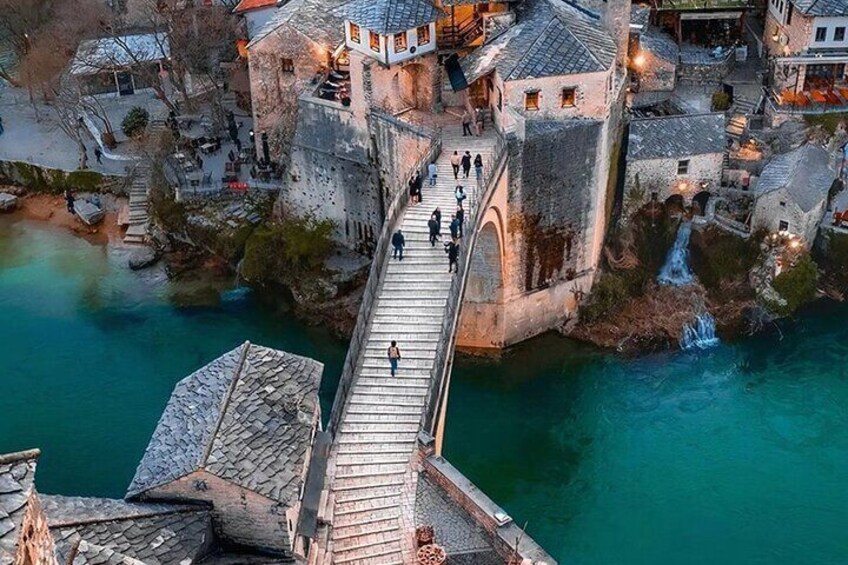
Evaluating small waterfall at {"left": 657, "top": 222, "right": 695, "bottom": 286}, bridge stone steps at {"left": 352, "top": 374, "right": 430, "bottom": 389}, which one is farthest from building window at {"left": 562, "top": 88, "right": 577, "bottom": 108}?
bridge stone steps at {"left": 352, "top": 374, "right": 430, "bottom": 389}

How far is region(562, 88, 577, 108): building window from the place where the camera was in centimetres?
3978

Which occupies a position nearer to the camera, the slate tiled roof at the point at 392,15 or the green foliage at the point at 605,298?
the slate tiled roof at the point at 392,15

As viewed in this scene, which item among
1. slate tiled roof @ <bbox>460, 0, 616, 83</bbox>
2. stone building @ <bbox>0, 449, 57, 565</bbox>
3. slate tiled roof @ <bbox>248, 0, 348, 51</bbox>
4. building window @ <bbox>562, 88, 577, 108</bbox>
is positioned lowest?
stone building @ <bbox>0, 449, 57, 565</bbox>

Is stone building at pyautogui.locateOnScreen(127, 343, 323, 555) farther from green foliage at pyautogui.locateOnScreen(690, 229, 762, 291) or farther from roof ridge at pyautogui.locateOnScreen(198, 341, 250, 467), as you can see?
green foliage at pyautogui.locateOnScreen(690, 229, 762, 291)

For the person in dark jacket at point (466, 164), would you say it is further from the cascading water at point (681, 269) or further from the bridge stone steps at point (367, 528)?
the bridge stone steps at point (367, 528)

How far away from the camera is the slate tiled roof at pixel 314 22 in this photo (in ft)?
153

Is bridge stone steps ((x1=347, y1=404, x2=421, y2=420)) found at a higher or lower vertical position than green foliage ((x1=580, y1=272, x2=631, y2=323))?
higher

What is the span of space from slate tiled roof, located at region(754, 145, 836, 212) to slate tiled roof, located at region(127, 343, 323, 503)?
2804cm

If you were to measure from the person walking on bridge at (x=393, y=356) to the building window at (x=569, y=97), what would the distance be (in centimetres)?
1523

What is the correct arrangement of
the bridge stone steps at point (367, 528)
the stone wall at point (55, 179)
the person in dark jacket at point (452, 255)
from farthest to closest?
1. the stone wall at point (55, 179)
2. the person in dark jacket at point (452, 255)
3. the bridge stone steps at point (367, 528)

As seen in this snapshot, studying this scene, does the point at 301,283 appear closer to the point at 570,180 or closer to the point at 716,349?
the point at 570,180

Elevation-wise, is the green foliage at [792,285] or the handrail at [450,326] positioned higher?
the handrail at [450,326]

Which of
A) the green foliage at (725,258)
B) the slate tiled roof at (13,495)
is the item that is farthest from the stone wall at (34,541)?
the green foliage at (725,258)

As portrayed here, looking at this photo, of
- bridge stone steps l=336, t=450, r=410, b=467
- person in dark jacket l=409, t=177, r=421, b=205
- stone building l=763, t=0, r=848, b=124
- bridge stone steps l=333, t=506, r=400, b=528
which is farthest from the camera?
stone building l=763, t=0, r=848, b=124
